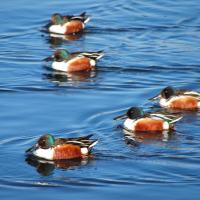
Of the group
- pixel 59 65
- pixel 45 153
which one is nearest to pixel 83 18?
pixel 59 65

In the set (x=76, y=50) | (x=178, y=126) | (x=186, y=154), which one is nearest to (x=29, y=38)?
(x=76, y=50)

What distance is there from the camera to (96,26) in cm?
2814

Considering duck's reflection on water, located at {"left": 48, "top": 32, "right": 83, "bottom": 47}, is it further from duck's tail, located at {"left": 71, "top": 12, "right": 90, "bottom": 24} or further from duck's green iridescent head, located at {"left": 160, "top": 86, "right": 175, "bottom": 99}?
Answer: duck's green iridescent head, located at {"left": 160, "top": 86, "right": 175, "bottom": 99}

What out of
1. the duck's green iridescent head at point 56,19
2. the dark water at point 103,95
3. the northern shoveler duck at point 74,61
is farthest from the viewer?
the duck's green iridescent head at point 56,19

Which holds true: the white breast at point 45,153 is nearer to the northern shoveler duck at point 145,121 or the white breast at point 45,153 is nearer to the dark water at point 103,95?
the dark water at point 103,95

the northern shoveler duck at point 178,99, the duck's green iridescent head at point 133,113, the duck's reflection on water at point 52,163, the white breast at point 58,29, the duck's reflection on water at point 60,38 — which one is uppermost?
the white breast at point 58,29

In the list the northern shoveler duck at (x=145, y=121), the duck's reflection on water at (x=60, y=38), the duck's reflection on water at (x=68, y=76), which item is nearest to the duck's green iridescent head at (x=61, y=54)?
the duck's reflection on water at (x=68, y=76)

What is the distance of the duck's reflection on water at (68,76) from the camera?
2316 centimetres

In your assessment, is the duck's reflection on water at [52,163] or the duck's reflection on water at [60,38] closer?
the duck's reflection on water at [52,163]

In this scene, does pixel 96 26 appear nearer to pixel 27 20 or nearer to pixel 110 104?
pixel 27 20

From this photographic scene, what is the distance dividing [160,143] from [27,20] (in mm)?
11026

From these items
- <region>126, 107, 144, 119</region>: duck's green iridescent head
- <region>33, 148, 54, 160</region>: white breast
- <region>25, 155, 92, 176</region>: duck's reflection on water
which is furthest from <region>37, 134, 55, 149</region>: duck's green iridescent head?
<region>126, 107, 144, 119</region>: duck's green iridescent head

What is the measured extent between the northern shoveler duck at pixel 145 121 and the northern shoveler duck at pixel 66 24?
8.77 metres

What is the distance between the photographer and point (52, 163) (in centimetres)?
1764
